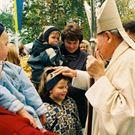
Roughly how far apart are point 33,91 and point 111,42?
850mm

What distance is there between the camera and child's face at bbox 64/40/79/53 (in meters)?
5.38

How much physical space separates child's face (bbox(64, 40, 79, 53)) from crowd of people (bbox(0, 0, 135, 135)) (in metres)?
0.35

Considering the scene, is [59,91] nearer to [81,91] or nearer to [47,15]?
[81,91]

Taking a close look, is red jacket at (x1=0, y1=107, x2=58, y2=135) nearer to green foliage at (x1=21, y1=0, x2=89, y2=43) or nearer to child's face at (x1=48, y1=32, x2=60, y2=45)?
child's face at (x1=48, y1=32, x2=60, y2=45)

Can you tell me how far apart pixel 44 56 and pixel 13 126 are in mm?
2610

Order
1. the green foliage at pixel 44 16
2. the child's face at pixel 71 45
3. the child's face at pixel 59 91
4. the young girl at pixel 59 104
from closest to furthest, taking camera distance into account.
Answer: the young girl at pixel 59 104, the child's face at pixel 59 91, the child's face at pixel 71 45, the green foliage at pixel 44 16

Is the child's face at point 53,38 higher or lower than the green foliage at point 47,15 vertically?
higher

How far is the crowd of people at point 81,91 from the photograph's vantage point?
326 cm

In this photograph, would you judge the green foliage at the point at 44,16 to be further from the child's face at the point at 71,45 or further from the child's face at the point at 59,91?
the child's face at the point at 59,91

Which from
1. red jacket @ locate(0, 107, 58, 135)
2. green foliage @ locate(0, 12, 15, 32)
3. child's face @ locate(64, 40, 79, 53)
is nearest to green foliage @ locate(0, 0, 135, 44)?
green foliage @ locate(0, 12, 15, 32)

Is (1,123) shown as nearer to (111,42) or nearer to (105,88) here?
(105,88)

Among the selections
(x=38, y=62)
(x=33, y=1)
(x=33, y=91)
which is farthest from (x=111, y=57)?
(x=33, y=1)

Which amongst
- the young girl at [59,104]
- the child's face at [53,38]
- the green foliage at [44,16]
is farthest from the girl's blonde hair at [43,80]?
the green foliage at [44,16]

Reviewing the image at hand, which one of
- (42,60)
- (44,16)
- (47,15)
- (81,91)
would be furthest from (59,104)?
(47,15)
